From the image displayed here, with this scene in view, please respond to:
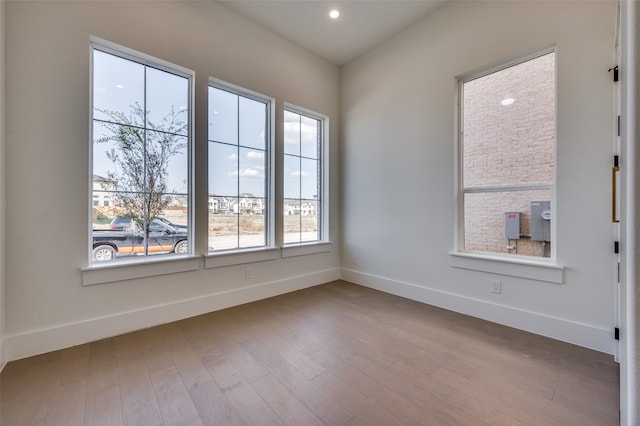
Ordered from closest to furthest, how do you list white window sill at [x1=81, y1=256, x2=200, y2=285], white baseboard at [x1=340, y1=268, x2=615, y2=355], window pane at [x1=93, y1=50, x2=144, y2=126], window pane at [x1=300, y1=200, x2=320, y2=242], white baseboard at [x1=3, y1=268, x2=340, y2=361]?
white baseboard at [x1=3, y1=268, x2=340, y2=361]
white baseboard at [x1=340, y1=268, x2=615, y2=355]
white window sill at [x1=81, y1=256, x2=200, y2=285]
window pane at [x1=93, y1=50, x2=144, y2=126]
window pane at [x1=300, y1=200, x2=320, y2=242]

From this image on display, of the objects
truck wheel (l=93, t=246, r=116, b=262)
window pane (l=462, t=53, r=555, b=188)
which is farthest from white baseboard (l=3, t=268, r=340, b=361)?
window pane (l=462, t=53, r=555, b=188)

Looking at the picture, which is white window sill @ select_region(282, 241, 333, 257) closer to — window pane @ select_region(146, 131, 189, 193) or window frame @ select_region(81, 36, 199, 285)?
window frame @ select_region(81, 36, 199, 285)

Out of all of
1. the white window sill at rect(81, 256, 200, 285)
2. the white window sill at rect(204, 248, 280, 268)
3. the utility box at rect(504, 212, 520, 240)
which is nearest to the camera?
the white window sill at rect(81, 256, 200, 285)

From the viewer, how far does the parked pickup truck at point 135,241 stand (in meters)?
2.30

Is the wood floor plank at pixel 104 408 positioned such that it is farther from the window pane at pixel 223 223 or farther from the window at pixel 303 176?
the window at pixel 303 176

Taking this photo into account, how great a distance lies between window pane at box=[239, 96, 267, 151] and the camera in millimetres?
3162

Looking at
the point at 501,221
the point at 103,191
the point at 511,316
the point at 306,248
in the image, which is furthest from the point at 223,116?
the point at 511,316

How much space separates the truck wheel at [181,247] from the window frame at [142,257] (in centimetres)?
4

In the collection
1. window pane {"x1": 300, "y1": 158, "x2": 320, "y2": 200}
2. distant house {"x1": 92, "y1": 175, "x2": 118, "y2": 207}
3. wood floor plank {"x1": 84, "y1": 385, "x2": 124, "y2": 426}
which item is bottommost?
wood floor plank {"x1": 84, "y1": 385, "x2": 124, "y2": 426}

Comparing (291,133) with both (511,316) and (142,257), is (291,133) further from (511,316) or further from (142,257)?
(511,316)

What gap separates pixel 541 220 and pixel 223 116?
336 centimetres

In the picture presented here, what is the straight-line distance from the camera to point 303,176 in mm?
3826

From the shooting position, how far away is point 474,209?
9.20 feet

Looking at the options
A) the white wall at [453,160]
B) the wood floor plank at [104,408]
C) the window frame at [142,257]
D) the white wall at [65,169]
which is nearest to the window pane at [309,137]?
the white wall at [453,160]
